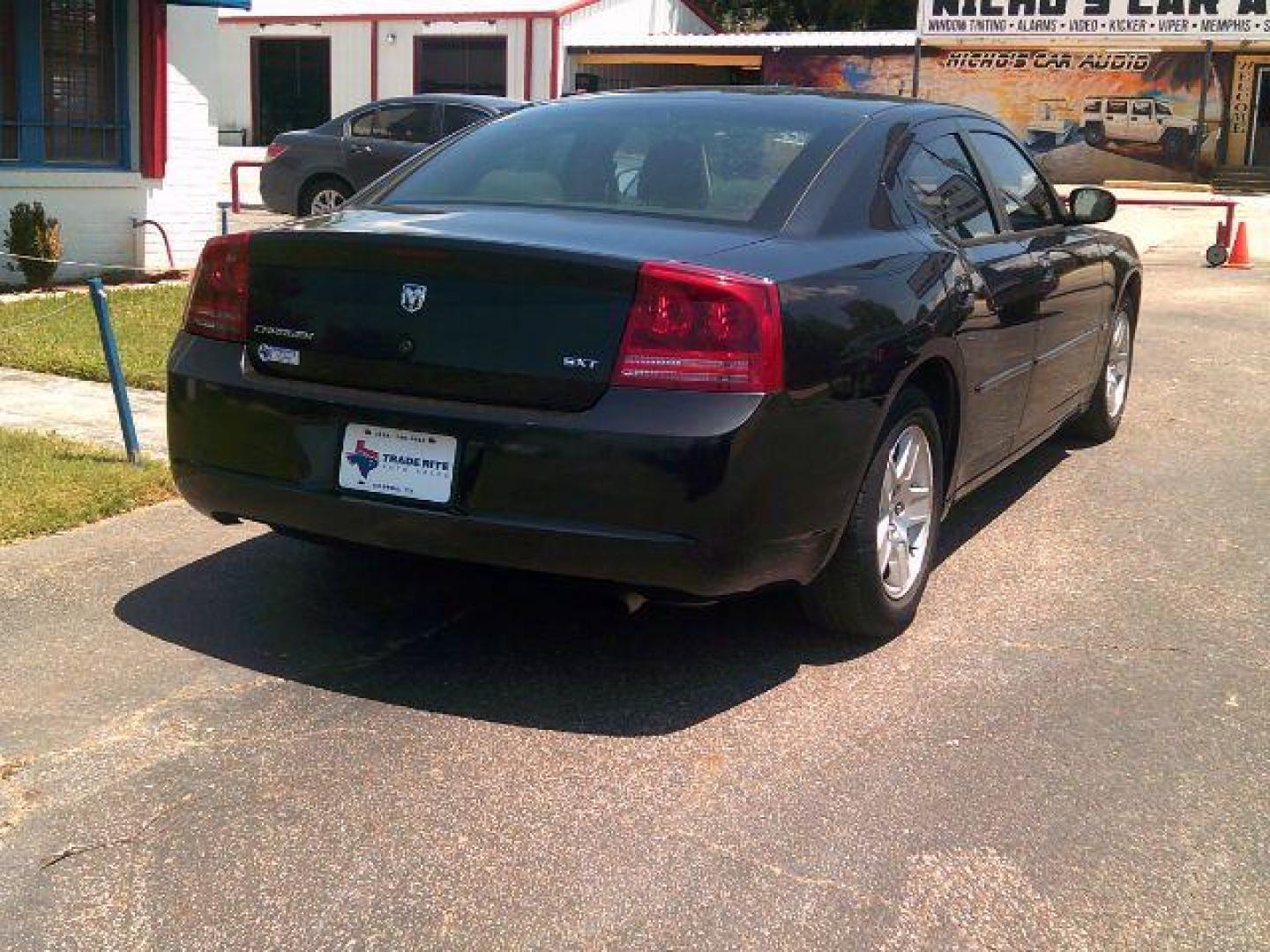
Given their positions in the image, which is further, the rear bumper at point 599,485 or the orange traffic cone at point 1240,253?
the orange traffic cone at point 1240,253

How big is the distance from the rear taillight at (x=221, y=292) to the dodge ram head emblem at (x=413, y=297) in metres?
0.56

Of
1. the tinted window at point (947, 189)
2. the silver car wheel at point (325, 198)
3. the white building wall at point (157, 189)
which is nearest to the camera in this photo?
the tinted window at point (947, 189)

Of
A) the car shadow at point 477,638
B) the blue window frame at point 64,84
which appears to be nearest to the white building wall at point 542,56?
the blue window frame at point 64,84

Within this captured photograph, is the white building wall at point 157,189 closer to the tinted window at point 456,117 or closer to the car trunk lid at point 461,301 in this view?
the tinted window at point 456,117

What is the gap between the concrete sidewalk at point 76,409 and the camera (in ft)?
21.7

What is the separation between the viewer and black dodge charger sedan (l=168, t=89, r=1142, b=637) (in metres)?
3.54

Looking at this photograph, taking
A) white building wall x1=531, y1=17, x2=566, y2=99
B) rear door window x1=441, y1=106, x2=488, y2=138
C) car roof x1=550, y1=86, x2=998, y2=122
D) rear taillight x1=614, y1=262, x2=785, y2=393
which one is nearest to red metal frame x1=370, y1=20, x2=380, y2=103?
white building wall x1=531, y1=17, x2=566, y2=99

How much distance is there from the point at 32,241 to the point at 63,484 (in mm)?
6452

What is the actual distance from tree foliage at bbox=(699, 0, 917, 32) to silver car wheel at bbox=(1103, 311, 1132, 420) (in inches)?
1550

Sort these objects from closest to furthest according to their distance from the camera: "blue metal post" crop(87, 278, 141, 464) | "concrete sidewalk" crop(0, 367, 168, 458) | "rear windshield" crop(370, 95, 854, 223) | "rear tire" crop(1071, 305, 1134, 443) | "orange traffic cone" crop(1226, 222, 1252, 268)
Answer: "rear windshield" crop(370, 95, 854, 223) < "blue metal post" crop(87, 278, 141, 464) < "concrete sidewalk" crop(0, 367, 168, 458) < "rear tire" crop(1071, 305, 1134, 443) < "orange traffic cone" crop(1226, 222, 1252, 268)

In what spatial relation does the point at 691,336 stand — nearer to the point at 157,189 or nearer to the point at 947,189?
the point at 947,189

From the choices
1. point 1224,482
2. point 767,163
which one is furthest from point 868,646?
point 1224,482

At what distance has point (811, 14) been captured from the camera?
46.0 m

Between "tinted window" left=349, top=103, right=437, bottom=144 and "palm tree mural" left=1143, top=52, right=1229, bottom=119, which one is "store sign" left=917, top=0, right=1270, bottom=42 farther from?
"tinted window" left=349, top=103, right=437, bottom=144
